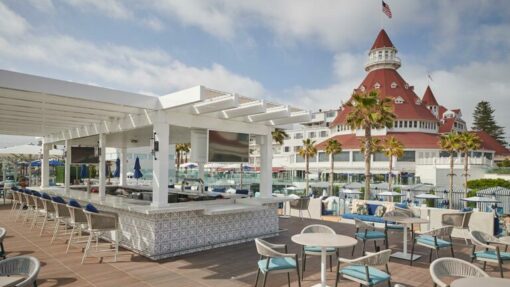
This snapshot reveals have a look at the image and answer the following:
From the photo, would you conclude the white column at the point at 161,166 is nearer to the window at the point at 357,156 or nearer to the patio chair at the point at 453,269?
the patio chair at the point at 453,269

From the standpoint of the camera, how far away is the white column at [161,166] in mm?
7105

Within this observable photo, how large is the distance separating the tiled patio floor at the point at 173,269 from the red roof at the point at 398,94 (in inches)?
1419

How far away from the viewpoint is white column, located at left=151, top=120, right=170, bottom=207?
7.11 metres

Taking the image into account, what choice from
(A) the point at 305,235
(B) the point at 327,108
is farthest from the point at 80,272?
(B) the point at 327,108

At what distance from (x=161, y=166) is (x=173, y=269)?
7.14 ft

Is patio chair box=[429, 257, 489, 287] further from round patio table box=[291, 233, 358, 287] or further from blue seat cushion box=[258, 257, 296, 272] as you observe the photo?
blue seat cushion box=[258, 257, 296, 272]

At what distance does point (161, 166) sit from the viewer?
281 inches

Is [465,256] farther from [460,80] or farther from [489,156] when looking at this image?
[489,156]

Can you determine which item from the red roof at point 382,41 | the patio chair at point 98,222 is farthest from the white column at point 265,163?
the red roof at point 382,41

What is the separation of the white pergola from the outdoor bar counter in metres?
0.46

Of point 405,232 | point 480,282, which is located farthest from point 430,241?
point 480,282

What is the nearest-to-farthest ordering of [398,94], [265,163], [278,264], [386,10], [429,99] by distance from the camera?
[278,264]
[265,163]
[386,10]
[398,94]
[429,99]

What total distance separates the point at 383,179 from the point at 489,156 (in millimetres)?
16229

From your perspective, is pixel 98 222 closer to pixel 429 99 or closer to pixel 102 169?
pixel 102 169
